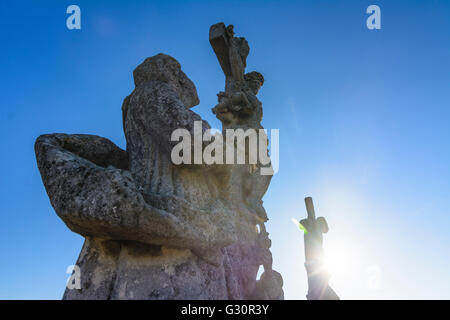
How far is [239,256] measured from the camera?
10.2ft

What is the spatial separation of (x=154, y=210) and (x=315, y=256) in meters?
5.21

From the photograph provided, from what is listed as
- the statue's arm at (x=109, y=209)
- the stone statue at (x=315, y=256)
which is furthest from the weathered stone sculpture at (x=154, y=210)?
the stone statue at (x=315, y=256)

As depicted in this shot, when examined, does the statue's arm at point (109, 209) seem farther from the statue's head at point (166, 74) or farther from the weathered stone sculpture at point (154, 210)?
the statue's head at point (166, 74)

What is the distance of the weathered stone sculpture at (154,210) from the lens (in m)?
2.05

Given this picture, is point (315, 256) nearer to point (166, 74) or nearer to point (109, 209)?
point (166, 74)

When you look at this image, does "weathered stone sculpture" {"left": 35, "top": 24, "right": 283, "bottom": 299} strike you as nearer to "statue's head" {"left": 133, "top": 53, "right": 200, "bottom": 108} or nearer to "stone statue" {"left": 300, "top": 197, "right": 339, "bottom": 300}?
"statue's head" {"left": 133, "top": 53, "right": 200, "bottom": 108}

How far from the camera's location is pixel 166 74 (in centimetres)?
305

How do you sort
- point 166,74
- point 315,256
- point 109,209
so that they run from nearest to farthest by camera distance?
point 109,209, point 166,74, point 315,256

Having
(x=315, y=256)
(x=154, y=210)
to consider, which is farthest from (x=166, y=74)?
(x=315, y=256)

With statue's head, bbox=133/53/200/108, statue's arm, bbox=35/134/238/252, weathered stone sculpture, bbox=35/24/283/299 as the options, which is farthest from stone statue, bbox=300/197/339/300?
statue's head, bbox=133/53/200/108

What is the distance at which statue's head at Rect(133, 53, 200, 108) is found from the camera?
3044 mm

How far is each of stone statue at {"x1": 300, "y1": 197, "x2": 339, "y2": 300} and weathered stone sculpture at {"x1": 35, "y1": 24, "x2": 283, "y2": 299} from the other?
3.10 m
